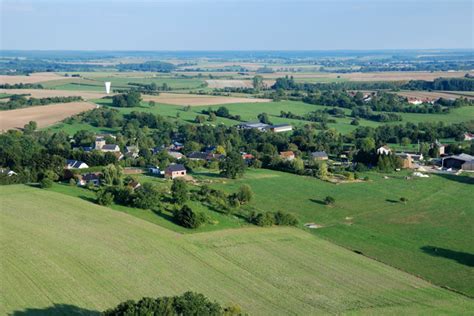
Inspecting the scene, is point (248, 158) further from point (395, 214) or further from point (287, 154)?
point (395, 214)

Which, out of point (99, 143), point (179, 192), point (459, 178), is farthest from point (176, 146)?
point (459, 178)

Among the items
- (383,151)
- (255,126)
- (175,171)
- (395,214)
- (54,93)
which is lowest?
(395,214)

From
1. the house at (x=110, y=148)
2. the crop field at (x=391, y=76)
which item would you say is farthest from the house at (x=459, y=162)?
the crop field at (x=391, y=76)

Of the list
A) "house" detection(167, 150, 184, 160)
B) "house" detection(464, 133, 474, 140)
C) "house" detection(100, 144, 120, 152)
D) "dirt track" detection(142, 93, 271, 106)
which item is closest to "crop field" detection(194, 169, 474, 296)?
"house" detection(167, 150, 184, 160)

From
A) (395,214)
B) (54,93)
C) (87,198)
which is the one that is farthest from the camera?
(54,93)

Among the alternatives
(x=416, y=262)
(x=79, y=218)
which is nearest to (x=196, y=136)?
(x=79, y=218)
